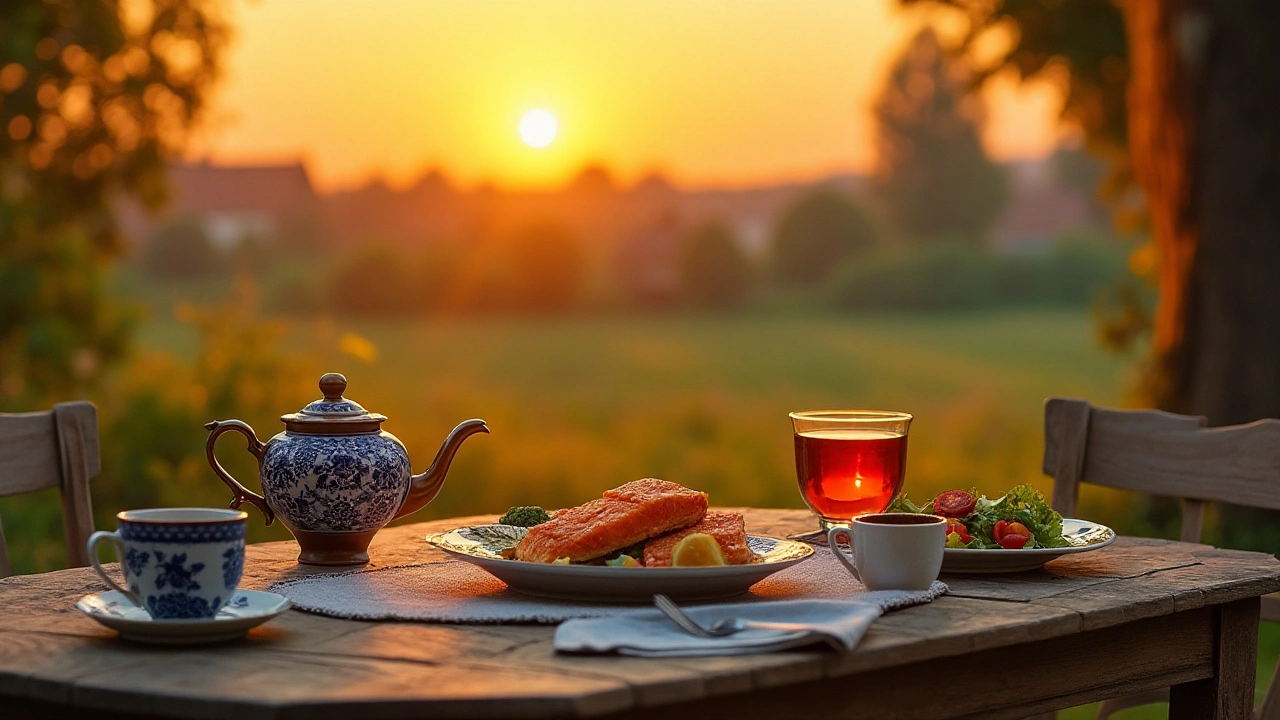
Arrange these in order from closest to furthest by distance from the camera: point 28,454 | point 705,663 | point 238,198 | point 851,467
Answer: point 705,663 < point 851,467 < point 28,454 < point 238,198

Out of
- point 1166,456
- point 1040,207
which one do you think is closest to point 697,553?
point 1166,456

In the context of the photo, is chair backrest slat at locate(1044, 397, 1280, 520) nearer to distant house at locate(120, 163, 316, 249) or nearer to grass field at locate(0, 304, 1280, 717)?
grass field at locate(0, 304, 1280, 717)

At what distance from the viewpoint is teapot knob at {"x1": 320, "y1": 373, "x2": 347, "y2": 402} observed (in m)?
→ 2.38

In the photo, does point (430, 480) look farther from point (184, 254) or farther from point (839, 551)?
point (184, 254)

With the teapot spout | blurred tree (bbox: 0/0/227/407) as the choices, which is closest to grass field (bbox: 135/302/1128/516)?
blurred tree (bbox: 0/0/227/407)

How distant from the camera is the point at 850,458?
2.50 m

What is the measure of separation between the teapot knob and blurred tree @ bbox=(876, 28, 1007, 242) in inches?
857

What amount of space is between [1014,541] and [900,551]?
36 centimetres

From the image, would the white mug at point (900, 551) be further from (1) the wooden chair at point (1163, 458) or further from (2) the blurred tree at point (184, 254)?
(2) the blurred tree at point (184, 254)

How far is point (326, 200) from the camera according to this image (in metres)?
15.5

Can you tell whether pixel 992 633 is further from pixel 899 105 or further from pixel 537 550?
pixel 899 105

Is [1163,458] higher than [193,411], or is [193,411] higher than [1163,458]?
[1163,458]

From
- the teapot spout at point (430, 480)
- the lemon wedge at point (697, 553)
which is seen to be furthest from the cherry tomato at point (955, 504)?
the teapot spout at point (430, 480)

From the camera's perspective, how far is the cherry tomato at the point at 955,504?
8.02 feet
